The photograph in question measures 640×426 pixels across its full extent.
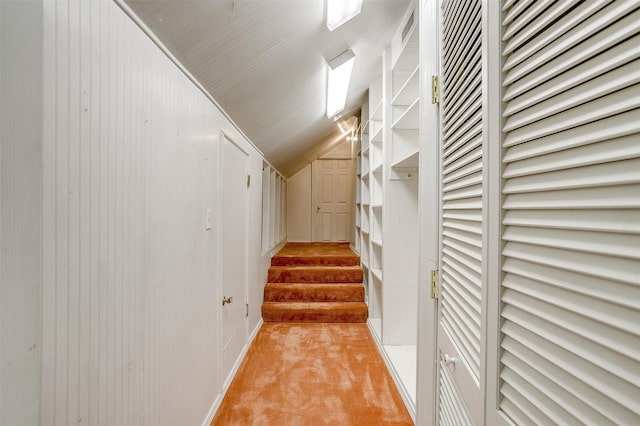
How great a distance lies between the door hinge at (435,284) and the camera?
1183 mm

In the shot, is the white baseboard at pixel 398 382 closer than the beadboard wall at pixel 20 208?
No

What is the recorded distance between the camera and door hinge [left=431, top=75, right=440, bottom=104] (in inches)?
46.9

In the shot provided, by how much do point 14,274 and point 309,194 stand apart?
19.4 feet

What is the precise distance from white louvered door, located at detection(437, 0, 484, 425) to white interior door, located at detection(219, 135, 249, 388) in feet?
4.54

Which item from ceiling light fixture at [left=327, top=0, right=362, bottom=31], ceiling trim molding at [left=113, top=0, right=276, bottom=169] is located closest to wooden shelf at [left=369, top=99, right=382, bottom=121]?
ceiling light fixture at [left=327, top=0, right=362, bottom=31]

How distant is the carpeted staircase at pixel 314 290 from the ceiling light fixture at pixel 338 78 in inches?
79.9

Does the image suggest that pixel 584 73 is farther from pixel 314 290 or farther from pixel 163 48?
pixel 314 290

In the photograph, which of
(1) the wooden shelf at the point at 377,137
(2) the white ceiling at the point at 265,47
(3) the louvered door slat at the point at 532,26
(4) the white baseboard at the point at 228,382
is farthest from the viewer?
(1) the wooden shelf at the point at 377,137

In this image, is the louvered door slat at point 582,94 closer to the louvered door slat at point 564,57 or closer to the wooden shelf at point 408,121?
the louvered door slat at point 564,57

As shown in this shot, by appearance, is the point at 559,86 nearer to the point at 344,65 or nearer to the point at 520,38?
the point at 520,38

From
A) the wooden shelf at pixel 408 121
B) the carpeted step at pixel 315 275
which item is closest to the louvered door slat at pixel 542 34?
the wooden shelf at pixel 408 121

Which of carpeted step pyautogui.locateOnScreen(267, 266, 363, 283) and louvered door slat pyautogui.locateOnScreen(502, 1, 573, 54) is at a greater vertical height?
louvered door slat pyautogui.locateOnScreen(502, 1, 573, 54)

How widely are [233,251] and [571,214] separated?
2085 mm

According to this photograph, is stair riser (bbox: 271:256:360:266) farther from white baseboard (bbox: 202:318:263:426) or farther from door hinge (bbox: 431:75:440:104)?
door hinge (bbox: 431:75:440:104)
